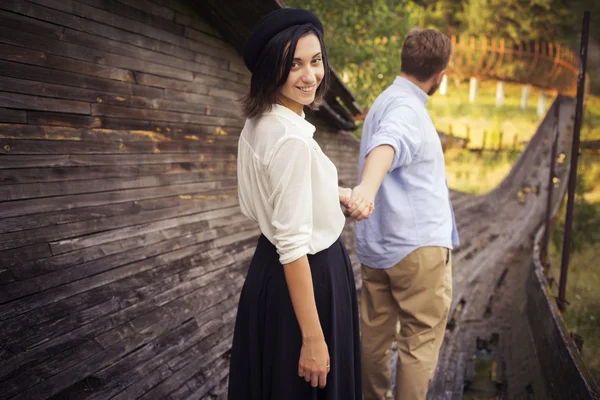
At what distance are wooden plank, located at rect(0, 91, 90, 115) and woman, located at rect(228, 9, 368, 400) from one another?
1584 millimetres

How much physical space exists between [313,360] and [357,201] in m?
0.72

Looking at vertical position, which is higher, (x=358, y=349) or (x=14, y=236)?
(x=14, y=236)

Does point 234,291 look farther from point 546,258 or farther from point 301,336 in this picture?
point 546,258

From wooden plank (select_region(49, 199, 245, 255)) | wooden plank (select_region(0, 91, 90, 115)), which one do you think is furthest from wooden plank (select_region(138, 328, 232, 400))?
wooden plank (select_region(0, 91, 90, 115))

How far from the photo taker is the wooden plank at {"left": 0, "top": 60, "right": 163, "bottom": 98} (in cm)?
270

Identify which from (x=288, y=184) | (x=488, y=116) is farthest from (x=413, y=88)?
(x=488, y=116)

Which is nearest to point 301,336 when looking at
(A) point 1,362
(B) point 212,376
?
(A) point 1,362

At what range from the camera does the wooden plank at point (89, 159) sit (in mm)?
2727

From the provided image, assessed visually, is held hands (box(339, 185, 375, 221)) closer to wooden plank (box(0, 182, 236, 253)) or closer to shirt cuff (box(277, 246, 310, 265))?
shirt cuff (box(277, 246, 310, 265))

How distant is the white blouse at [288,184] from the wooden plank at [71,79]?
1.64 m

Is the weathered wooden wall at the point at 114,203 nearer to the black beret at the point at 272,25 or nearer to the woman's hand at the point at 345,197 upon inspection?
the black beret at the point at 272,25

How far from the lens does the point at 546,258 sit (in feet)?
19.8

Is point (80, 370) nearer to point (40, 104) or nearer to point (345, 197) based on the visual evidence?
point (40, 104)

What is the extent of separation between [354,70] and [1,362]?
899cm
